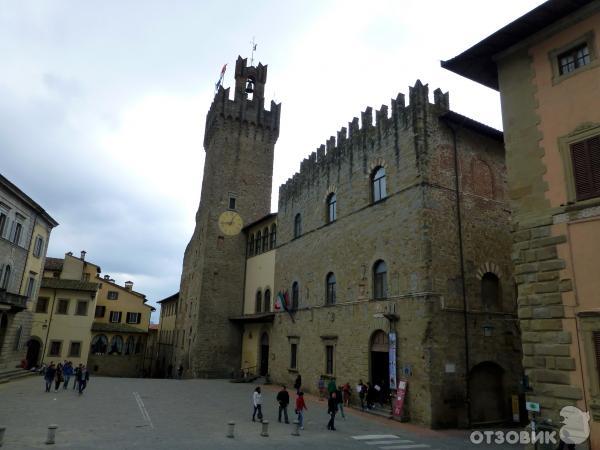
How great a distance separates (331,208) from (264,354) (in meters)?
12.1

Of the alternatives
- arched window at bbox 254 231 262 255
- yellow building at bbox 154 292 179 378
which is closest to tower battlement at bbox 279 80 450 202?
arched window at bbox 254 231 262 255

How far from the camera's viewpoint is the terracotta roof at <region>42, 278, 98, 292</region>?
3625 centimetres

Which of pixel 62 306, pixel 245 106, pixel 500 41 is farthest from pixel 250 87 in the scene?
pixel 500 41

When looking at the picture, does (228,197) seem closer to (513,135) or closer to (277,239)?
(277,239)

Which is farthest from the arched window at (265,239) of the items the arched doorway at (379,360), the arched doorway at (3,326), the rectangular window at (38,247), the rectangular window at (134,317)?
the rectangular window at (134,317)

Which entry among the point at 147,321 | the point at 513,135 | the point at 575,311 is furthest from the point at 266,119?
the point at 575,311

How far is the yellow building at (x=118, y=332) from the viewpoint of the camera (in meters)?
40.5

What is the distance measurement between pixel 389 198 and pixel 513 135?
27.6ft

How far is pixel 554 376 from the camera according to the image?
30.4 feet

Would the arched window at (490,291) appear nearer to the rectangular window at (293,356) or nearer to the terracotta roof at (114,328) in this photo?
the rectangular window at (293,356)

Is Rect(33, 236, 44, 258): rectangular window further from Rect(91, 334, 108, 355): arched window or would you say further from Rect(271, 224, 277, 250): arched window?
Rect(271, 224, 277, 250): arched window

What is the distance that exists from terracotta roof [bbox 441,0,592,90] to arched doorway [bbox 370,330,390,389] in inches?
422

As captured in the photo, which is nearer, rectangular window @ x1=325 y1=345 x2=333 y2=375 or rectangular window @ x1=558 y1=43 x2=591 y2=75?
rectangular window @ x1=558 y1=43 x2=591 y2=75

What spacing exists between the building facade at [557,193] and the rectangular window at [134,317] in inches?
1673
